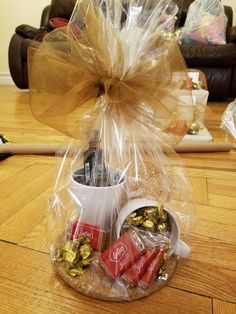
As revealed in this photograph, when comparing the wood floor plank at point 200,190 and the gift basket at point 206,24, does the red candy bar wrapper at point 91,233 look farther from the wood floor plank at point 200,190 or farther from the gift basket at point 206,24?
the gift basket at point 206,24

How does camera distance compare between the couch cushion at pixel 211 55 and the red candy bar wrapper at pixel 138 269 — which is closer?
the red candy bar wrapper at pixel 138 269

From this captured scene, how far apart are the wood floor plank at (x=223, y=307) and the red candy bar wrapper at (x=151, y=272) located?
0.27 feet

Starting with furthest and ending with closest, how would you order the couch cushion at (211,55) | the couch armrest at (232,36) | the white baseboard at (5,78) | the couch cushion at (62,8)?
the white baseboard at (5,78), the couch cushion at (62,8), the couch armrest at (232,36), the couch cushion at (211,55)

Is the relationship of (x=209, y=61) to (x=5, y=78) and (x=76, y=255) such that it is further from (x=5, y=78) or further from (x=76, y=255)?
(x=5, y=78)

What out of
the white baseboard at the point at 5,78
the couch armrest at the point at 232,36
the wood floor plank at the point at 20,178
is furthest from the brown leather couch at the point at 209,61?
the wood floor plank at the point at 20,178

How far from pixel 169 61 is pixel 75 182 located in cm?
21

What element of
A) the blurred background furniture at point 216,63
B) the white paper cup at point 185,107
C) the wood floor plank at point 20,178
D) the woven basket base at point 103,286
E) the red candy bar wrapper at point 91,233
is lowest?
the blurred background furniture at point 216,63

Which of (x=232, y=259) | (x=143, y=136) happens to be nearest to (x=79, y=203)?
(x=143, y=136)

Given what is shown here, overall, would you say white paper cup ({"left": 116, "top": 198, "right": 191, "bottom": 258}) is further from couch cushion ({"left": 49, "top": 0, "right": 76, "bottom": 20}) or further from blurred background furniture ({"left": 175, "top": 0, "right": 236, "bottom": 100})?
couch cushion ({"left": 49, "top": 0, "right": 76, "bottom": 20})

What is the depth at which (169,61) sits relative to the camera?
0.39m

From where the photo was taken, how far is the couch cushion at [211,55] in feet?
6.20

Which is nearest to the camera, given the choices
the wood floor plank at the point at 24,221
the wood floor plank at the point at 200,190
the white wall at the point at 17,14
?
the wood floor plank at the point at 24,221

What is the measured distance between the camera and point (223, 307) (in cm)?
37

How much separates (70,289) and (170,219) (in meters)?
0.17
